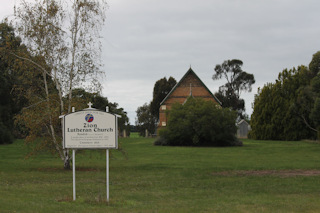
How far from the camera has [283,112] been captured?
67375 millimetres

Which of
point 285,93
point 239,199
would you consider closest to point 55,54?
point 239,199

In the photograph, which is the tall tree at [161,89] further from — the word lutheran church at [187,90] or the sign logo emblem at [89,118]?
the sign logo emblem at [89,118]

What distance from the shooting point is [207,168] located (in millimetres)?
23781

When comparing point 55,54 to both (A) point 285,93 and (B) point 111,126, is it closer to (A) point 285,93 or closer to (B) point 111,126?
(B) point 111,126

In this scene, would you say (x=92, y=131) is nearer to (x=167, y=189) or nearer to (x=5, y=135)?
(x=167, y=189)

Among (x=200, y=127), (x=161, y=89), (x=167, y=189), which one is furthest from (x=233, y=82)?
(x=167, y=189)

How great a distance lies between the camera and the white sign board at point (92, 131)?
40.4 feet

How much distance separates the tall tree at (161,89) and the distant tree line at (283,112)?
24.1 meters

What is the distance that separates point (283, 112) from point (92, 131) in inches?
2314

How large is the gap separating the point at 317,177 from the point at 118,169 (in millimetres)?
10134

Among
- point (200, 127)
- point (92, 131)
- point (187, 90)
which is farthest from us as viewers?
point (187, 90)

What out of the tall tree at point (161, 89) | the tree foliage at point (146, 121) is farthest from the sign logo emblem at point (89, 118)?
the tree foliage at point (146, 121)

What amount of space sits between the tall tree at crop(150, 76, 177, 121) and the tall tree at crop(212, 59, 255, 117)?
11.6 meters

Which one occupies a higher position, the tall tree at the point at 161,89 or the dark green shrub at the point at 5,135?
the tall tree at the point at 161,89
